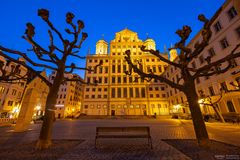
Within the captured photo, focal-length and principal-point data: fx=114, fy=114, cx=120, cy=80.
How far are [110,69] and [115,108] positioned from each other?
52.8 feet

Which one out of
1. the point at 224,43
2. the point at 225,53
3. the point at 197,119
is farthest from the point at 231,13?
the point at 197,119

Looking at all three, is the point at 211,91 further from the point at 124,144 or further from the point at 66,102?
the point at 66,102

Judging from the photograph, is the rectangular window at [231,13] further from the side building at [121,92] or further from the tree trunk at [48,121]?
the tree trunk at [48,121]

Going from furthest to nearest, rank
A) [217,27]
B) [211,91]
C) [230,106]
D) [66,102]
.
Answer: [66,102] < [211,91] < [217,27] < [230,106]

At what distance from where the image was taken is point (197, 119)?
568 centimetres

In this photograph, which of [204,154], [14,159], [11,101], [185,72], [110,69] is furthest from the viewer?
[110,69]

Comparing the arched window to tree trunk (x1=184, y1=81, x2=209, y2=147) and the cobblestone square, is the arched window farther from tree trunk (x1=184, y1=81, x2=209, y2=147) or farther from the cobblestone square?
tree trunk (x1=184, y1=81, x2=209, y2=147)

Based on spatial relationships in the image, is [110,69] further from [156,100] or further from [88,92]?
[156,100]

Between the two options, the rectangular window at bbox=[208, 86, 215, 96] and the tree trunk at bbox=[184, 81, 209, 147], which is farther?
the rectangular window at bbox=[208, 86, 215, 96]

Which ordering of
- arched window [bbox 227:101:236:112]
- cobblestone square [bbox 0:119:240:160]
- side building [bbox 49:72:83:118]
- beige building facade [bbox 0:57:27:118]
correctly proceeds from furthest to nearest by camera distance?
side building [bbox 49:72:83:118]
beige building facade [bbox 0:57:27:118]
arched window [bbox 227:101:236:112]
cobblestone square [bbox 0:119:240:160]

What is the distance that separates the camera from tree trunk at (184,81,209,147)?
536cm

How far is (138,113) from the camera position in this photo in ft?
138

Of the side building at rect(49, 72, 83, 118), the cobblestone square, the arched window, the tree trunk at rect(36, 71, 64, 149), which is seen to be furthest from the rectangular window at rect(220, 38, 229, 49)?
the side building at rect(49, 72, 83, 118)

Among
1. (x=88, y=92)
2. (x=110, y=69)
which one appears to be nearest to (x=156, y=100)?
(x=110, y=69)
